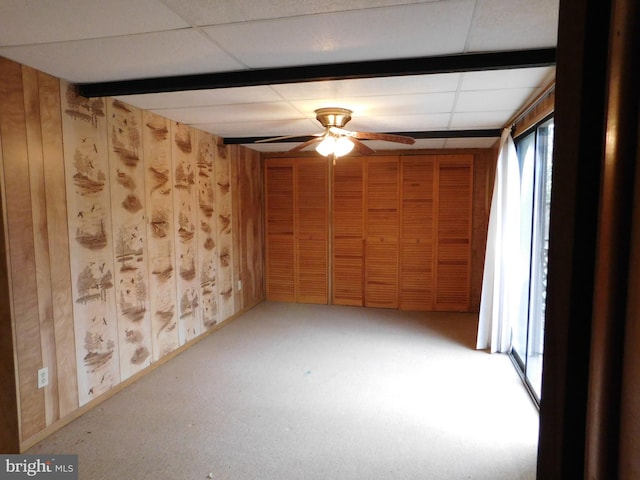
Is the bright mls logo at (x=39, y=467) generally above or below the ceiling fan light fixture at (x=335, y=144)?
below

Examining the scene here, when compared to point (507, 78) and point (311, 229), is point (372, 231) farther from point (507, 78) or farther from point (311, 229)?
point (507, 78)

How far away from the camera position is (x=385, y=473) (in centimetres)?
203

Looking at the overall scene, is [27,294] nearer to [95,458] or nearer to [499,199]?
[95,458]

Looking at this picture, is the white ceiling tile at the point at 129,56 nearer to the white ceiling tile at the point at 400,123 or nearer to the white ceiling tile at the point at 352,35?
the white ceiling tile at the point at 352,35

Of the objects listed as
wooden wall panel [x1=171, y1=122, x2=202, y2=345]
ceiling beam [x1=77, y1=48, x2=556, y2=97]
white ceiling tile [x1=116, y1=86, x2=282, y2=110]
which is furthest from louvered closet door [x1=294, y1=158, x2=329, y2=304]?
ceiling beam [x1=77, y1=48, x2=556, y2=97]

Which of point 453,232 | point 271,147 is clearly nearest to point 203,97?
point 271,147

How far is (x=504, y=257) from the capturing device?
3506 mm

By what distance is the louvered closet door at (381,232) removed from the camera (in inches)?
201

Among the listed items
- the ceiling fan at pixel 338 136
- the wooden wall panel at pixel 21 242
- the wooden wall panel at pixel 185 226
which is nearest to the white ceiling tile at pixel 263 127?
the wooden wall panel at pixel 185 226

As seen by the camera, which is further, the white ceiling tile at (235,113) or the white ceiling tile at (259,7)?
the white ceiling tile at (235,113)

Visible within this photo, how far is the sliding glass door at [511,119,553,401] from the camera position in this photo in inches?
111

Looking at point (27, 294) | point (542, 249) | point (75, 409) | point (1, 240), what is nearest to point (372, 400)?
point (542, 249)

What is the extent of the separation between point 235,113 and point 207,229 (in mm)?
1419

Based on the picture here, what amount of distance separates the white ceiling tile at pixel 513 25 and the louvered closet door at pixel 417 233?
10.3ft
